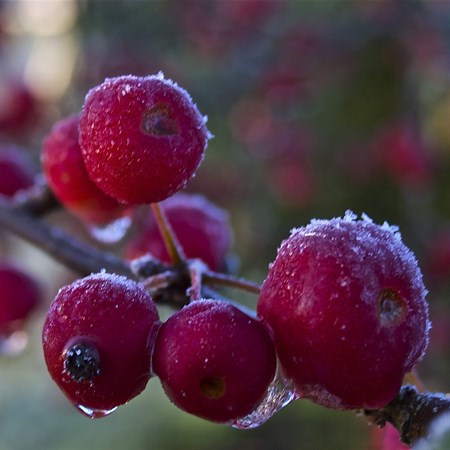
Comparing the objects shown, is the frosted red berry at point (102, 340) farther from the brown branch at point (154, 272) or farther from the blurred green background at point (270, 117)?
the blurred green background at point (270, 117)

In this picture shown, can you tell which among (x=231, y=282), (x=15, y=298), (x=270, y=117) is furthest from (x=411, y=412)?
(x=270, y=117)

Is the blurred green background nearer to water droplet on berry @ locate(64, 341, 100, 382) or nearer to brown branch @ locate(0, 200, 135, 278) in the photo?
brown branch @ locate(0, 200, 135, 278)

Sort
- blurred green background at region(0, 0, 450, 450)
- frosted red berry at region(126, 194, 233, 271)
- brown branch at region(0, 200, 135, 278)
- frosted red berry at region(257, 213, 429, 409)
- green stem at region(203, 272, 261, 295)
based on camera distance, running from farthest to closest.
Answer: blurred green background at region(0, 0, 450, 450) < frosted red berry at region(126, 194, 233, 271) < brown branch at region(0, 200, 135, 278) < green stem at region(203, 272, 261, 295) < frosted red berry at region(257, 213, 429, 409)

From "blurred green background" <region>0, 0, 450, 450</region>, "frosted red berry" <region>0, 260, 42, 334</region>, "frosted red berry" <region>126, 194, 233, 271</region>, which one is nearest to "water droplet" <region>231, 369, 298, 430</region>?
"frosted red berry" <region>126, 194, 233, 271</region>

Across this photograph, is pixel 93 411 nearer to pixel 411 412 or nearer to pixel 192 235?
pixel 411 412

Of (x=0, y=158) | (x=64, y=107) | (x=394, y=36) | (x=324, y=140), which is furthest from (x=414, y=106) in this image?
(x=0, y=158)

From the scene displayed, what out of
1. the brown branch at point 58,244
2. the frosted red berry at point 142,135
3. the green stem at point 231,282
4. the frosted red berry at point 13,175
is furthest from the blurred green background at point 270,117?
the frosted red berry at point 142,135

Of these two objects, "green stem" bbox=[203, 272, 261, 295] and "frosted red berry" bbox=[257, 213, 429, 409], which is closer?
"frosted red berry" bbox=[257, 213, 429, 409]
